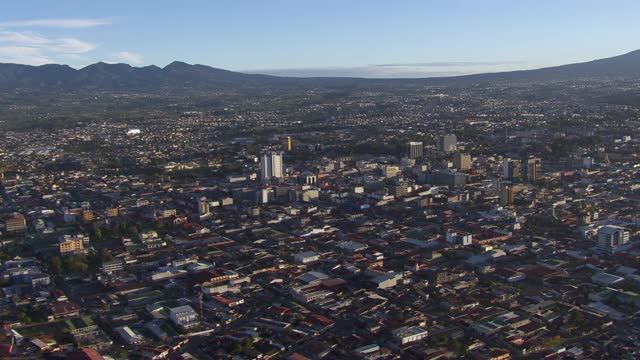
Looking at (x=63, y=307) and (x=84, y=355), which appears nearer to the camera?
(x=84, y=355)

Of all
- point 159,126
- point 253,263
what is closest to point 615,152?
point 253,263

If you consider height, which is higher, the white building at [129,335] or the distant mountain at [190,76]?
the distant mountain at [190,76]

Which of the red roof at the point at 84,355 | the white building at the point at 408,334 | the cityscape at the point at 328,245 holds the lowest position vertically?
the cityscape at the point at 328,245

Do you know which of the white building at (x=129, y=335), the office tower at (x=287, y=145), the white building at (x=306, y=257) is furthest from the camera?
the office tower at (x=287, y=145)

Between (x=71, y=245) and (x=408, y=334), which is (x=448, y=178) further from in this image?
(x=408, y=334)

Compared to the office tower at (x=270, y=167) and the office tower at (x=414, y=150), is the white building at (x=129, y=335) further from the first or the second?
the office tower at (x=414, y=150)

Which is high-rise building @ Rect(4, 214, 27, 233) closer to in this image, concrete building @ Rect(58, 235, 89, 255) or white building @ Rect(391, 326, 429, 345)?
concrete building @ Rect(58, 235, 89, 255)

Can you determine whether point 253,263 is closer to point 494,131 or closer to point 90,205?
point 90,205

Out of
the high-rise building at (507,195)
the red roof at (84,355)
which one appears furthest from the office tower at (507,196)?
the red roof at (84,355)

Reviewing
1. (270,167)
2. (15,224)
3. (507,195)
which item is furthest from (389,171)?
(15,224)
